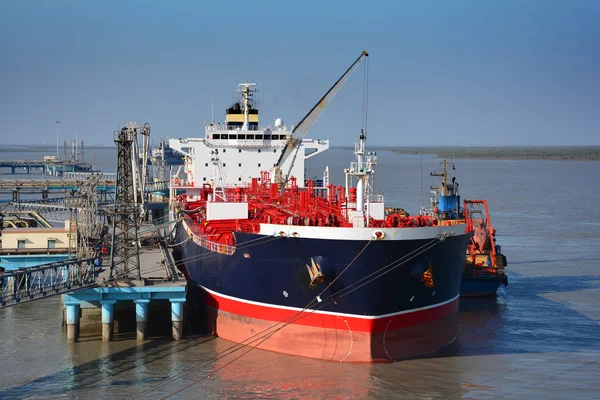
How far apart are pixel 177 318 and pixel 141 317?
1.07 meters

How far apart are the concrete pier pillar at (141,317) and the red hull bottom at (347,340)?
2873 mm

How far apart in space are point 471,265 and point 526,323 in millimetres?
4716

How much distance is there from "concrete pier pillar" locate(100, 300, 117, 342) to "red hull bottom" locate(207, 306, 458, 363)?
12.4ft

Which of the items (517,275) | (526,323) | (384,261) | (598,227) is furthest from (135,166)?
(598,227)

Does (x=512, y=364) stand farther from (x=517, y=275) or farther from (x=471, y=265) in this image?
(x=517, y=275)

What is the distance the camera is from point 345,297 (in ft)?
66.4

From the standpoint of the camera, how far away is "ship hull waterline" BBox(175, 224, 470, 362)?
65.6 ft

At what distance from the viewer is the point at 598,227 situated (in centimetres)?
5181

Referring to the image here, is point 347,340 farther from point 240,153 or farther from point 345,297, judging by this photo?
point 240,153

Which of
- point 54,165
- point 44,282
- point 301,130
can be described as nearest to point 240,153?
point 301,130

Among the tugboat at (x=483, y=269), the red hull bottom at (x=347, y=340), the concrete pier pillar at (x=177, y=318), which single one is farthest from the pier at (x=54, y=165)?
the red hull bottom at (x=347, y=340)

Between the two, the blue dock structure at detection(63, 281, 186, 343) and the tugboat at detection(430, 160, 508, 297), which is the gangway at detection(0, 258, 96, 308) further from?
→ the tugboat at detection(430, 160, 508, 297)

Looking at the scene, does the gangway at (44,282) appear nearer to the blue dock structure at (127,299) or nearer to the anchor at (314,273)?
the blue dock structure at (127,299)

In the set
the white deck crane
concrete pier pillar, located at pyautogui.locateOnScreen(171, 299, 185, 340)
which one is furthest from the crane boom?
concrete pier pillar, located at pyautogui.locateOnScreen(171, 299, 185, 340)
